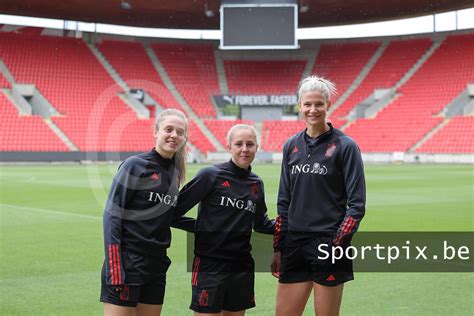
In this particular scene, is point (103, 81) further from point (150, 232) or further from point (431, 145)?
point (150, 232)

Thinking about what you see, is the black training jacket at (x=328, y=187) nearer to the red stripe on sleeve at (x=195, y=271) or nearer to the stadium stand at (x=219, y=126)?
the red stripe on sleeve at (x=195, y=271)

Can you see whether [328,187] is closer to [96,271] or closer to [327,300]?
[327,300]

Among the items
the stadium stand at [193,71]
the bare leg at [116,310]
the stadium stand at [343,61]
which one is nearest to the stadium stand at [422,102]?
the stadium stand at [343,61]

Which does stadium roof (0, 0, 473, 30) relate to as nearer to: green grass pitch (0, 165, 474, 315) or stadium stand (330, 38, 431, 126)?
stadium stand (330, 38, 431, 126)

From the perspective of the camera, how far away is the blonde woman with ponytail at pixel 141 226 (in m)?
3.72

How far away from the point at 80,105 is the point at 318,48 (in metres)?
22.5

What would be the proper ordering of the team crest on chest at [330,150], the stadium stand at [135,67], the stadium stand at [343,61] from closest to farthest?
the team crest on chest at [330,150] → the stadium stand at [135,67] → the stadium stand at [343,61]

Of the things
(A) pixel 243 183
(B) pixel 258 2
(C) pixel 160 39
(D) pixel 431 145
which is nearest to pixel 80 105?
(C) pixel 160 39

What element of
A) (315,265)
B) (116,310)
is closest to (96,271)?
(116,310)

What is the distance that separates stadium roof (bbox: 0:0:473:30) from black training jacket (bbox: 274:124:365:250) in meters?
37.1

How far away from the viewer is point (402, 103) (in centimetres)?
4788

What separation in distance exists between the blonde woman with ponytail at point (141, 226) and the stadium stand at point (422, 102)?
41302 mm

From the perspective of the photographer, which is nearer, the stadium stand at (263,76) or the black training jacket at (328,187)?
the black training jacket at (328,187)

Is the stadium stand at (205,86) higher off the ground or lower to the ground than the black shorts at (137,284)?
higher
